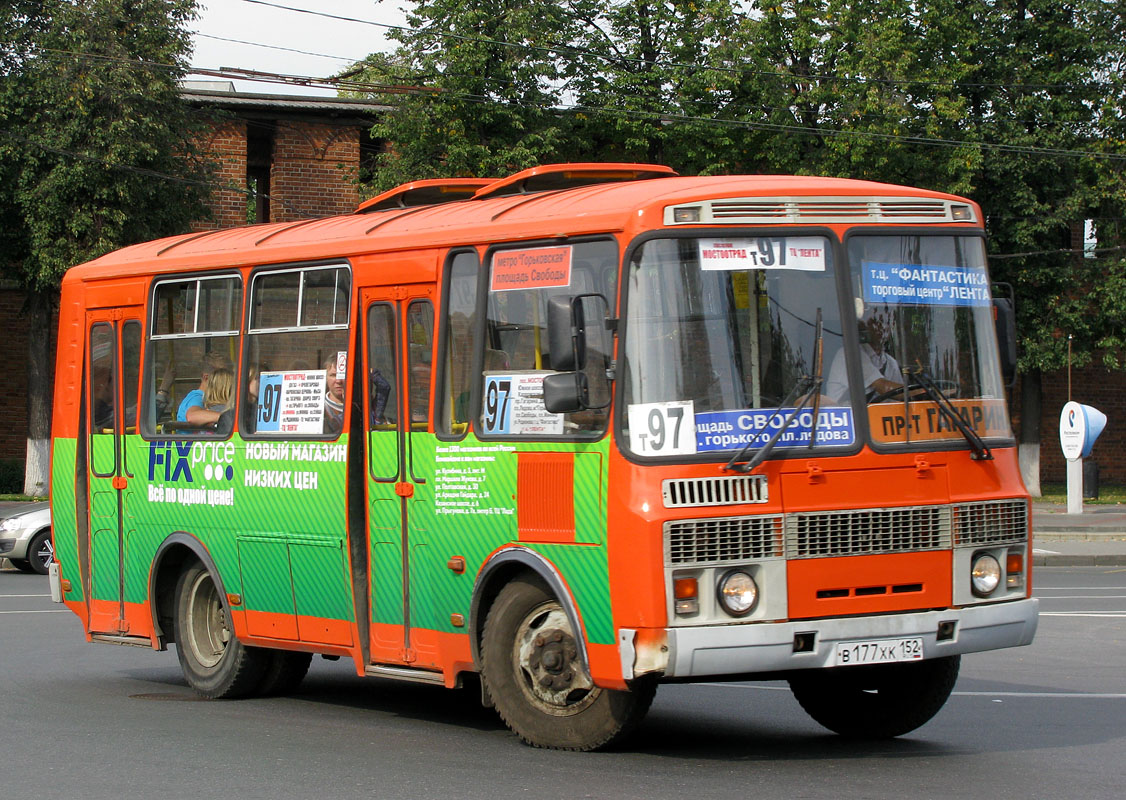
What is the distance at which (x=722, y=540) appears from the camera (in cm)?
722

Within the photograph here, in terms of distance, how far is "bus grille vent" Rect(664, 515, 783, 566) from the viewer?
23.5 ft

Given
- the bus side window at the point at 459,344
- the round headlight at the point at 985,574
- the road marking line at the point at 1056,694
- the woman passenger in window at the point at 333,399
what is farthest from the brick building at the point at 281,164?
the round headlight at the point at 985,574

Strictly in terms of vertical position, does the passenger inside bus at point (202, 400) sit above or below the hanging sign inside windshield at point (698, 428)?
above

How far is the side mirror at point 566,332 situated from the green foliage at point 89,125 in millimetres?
25278

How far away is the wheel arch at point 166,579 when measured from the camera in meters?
10.9

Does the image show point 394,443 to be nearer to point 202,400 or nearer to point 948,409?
point 202,400

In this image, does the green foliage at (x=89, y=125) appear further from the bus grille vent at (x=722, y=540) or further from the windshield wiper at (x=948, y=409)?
the bus grille vent at (x=722, y=540)

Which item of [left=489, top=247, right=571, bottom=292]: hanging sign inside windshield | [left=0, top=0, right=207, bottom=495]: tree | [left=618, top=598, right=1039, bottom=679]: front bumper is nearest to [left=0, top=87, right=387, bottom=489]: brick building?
[left=0, top=0, right=207, bottom=495]: tree

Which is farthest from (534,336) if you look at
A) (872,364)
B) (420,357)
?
(872,364)

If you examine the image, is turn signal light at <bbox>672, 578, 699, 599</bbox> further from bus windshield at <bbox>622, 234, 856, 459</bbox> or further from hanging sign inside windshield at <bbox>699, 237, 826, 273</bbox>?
hanging sign inside windshield at <bbox>699, 237, 826, 273</bbox>

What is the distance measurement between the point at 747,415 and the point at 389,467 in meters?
2.45

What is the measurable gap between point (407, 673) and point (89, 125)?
25.0 meters

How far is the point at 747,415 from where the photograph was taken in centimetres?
740

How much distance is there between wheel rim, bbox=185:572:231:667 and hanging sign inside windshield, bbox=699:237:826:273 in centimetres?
489
